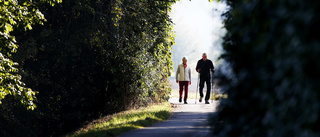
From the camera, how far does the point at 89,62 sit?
57.2 feet

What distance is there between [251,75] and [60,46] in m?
15.8

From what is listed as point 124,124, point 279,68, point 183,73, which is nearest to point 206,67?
point 183,73

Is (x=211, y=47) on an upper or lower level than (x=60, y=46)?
lower

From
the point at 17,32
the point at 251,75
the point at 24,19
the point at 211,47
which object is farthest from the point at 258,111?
the point at 17,32

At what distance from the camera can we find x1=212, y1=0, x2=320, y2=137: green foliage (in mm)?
2750

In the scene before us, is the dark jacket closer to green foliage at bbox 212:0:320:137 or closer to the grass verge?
the grass verge

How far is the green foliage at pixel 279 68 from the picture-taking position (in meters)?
2.75

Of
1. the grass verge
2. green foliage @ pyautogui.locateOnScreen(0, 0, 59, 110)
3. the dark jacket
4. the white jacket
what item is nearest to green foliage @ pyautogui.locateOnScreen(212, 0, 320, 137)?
the grass verge

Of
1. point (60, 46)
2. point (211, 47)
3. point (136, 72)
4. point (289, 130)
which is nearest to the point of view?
point (289, 130)

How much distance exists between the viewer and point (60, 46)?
1858cm

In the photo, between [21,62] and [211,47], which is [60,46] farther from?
[211,47]

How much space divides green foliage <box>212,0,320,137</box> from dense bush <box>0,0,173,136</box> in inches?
508

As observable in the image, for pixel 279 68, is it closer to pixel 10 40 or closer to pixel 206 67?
pixel 10 40

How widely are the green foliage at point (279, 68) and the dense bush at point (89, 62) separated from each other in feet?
42.3
